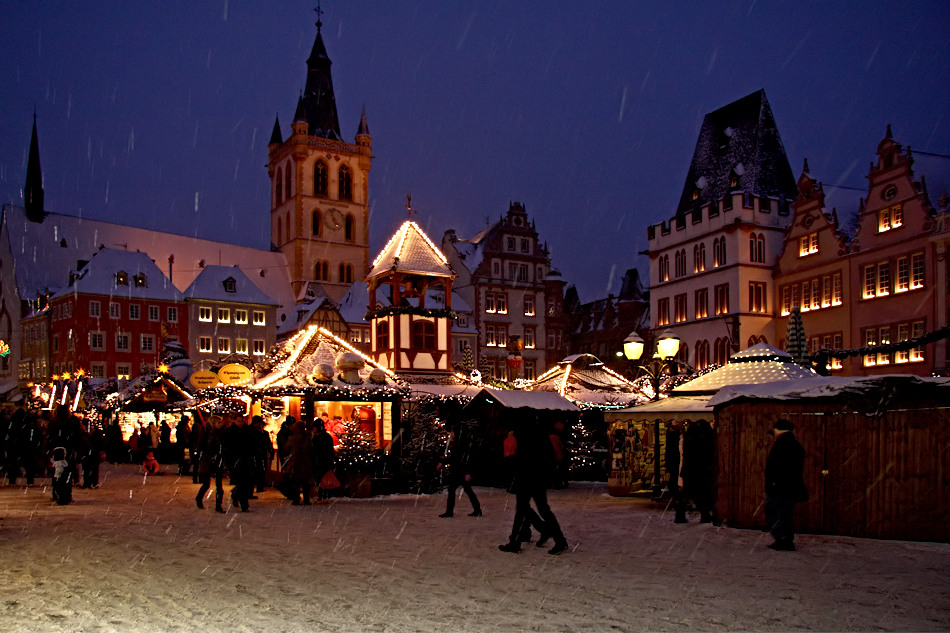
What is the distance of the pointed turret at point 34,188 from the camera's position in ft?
233

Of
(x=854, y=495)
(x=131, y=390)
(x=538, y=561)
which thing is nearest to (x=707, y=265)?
(x=131, y=390)

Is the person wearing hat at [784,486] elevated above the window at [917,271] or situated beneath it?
situated beneath

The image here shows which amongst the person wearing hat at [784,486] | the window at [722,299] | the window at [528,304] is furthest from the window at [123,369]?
the person wearing hat at [784,486]

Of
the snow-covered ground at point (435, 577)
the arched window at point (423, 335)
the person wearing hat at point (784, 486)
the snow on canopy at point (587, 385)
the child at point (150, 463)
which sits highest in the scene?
the arched window at point (423, 335)

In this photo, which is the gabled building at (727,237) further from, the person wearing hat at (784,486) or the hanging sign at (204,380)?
the person wearing hat at (784,486)

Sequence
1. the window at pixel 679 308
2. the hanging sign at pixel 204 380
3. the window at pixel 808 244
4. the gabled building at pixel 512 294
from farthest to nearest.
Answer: the gabled building at pixel 512 294 → the window at pixel 679 308 → the window at pixel 808 244 → the hanging sign at pixel 204 380

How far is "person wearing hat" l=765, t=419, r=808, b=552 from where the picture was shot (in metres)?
10.9

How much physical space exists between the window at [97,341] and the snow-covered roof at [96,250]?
8151 millimetres

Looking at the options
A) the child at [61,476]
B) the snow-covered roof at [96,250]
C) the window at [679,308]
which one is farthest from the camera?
the snow-covered roof at [96,250]

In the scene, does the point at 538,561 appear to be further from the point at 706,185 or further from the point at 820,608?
the point at 706,185

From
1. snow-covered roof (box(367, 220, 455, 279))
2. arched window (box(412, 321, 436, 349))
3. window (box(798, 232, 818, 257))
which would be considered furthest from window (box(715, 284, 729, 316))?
arched window (box(412, 321, 436, 349))

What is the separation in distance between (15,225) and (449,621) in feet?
233

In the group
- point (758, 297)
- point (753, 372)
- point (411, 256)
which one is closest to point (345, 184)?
point (758, 297)

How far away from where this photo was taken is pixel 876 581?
8781 mm
